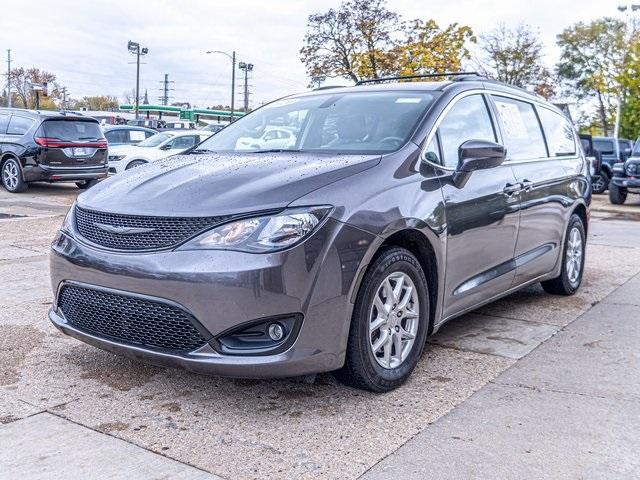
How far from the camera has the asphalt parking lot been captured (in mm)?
2922

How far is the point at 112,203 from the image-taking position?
362 cm

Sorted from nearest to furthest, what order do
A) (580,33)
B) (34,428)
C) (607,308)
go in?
(34,428) → (607,308) → (580,33)

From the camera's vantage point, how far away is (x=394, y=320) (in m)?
3.68

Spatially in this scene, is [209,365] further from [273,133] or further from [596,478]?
[273,133]

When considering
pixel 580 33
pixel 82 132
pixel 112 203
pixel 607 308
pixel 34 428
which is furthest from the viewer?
pixel 580 33

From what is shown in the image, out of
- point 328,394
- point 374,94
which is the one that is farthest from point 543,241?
point 328,394

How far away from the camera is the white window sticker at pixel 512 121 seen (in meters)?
5.01

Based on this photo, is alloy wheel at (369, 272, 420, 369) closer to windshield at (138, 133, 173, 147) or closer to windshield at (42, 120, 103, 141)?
windshield at (42, 120, 103, 141)

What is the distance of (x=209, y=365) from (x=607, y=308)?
3754 mm

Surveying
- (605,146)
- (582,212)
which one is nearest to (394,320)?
(582,212)

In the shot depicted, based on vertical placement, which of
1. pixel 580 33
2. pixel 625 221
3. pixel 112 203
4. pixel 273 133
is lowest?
pixel 625 221

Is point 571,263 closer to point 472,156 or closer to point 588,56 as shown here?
point 472,156

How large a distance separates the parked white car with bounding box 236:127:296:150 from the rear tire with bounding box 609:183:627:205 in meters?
15.1

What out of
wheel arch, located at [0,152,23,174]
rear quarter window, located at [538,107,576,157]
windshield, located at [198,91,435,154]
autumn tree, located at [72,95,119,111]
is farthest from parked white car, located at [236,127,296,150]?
autumn tree, located at [72,95,119,111]
